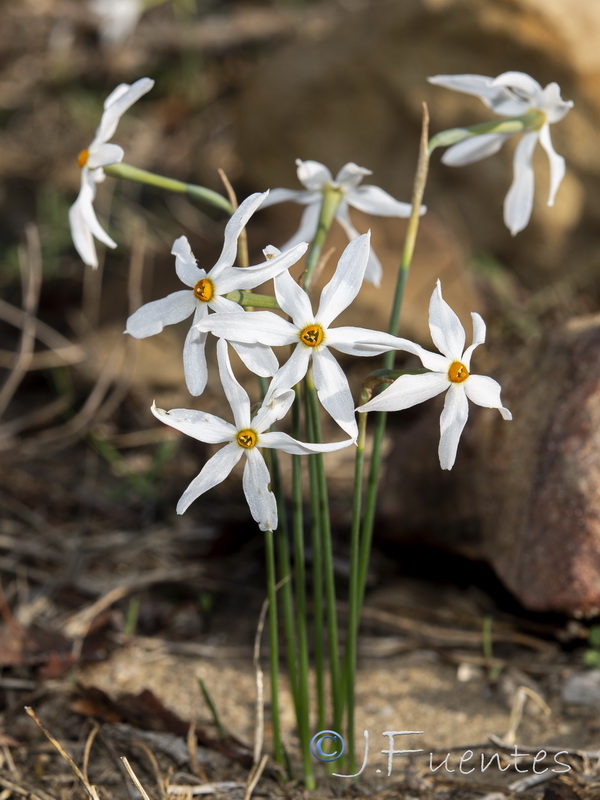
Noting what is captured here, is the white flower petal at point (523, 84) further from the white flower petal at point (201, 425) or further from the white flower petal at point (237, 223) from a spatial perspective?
the white flower petal at point (201, 425)

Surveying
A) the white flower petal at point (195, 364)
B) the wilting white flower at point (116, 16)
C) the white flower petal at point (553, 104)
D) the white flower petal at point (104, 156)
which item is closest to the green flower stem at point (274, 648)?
the white flower petal at point (195, 364)

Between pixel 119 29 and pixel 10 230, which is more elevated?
pixel 119 29

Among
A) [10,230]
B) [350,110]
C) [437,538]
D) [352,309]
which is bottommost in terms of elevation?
[437,538]

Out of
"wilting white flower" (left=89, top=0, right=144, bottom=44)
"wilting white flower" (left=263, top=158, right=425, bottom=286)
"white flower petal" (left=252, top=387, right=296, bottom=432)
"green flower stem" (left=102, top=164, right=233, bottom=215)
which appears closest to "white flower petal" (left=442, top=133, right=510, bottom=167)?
"wilting white flower" (left=263, top=158, right=425, bottom=286)

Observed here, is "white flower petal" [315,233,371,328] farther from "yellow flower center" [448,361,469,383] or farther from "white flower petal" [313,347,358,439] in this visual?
"yellow flower center" [448,361,469,383]

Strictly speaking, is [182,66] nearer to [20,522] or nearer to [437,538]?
[20,522]

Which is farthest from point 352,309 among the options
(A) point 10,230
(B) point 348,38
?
(A) point 10,230
